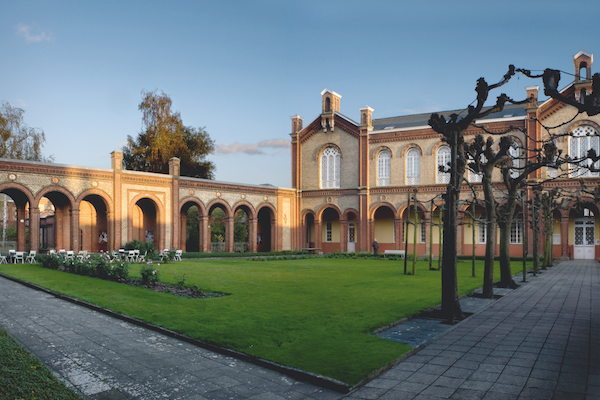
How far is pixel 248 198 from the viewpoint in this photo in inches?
1428

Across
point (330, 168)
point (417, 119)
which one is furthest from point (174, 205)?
point (417, 119)

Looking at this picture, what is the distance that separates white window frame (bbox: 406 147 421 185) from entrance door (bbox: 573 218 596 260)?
11.4 m

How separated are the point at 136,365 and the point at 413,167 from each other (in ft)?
104

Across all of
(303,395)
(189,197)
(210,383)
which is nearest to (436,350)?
(303,395)

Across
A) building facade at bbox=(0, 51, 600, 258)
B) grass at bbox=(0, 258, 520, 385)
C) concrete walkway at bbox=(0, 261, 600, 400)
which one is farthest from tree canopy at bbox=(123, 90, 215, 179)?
concrete walkway at bbox=(0, 261, 600, 400)

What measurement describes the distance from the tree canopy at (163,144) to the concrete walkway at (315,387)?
107 ft

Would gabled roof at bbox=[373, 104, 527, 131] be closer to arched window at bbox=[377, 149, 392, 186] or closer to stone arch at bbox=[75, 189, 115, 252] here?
arched window at bbox=[377, 149, 392, 186]

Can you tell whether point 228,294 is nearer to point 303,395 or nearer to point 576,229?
point 303,395

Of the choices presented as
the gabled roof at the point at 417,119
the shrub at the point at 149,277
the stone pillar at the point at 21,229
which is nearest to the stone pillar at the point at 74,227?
the stone pillar at the point at 21,229

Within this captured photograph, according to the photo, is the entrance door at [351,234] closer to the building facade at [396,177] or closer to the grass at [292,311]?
the building facade at [396,177]

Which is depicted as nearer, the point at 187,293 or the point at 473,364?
the point at 473,364

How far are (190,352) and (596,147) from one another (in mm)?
32342

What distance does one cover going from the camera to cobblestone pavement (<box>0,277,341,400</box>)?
17.0ft

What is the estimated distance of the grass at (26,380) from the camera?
15.2 ft
